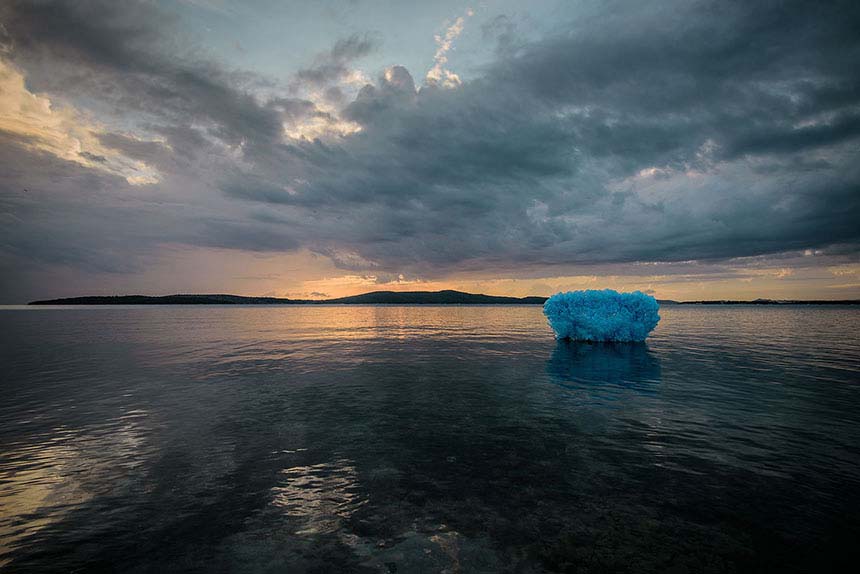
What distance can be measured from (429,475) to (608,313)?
3578cm

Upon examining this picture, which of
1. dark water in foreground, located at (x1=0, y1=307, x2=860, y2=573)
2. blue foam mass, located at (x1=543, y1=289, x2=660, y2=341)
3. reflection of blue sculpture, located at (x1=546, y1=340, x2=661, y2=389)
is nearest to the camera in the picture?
dark water in foreground, located at (x1=0, y1=307, x2=860, y2=573)

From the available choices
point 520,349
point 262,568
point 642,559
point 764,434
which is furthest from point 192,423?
point 520,349

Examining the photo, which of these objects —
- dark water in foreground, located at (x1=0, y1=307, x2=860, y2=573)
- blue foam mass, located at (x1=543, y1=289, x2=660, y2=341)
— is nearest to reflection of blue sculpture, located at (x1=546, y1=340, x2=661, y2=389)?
dark water in foreground, located at (x1=0, y1=307, x2=860, y2=573)

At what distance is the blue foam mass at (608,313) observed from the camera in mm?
39844

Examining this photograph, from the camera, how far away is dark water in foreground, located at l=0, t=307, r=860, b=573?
258 inches

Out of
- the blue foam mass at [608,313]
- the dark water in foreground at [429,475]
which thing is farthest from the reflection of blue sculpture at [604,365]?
the blue foam mass at [608,313]

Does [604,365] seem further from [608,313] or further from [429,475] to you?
[429,475]

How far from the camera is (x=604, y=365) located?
27469 mm

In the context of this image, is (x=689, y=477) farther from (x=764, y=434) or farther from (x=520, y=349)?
(x=520, y=349)

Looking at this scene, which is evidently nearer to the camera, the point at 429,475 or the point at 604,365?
the point at 429,475

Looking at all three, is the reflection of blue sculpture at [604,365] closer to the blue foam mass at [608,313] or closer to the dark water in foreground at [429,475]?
the dark water in foreground at [429,475]

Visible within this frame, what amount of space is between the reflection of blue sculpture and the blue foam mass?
168 centimetres

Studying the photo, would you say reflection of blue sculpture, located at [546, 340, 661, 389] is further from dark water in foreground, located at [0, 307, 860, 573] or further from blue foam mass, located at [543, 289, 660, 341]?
blue foam mass, located at [543, 289, 660, 341]

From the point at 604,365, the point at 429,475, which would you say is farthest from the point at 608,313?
the point at 429,475
